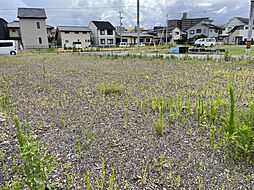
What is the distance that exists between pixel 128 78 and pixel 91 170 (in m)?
3.61

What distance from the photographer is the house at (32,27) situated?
3177 cm

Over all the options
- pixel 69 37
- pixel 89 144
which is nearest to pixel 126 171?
pixel 89 144

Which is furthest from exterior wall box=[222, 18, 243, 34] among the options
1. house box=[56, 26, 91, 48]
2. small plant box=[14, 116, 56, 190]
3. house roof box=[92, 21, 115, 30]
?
small plant box=[14, 116, 56, 190]

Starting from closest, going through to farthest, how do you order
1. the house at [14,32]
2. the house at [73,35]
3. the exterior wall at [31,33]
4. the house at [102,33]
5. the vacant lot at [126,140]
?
the vacant lot at [126,140] → the exterior wall at [31,33] → the house at [14,32] → the house at [73,35] → the house at [102,33]

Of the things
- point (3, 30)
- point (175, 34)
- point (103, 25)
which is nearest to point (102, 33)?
point (103, 25)

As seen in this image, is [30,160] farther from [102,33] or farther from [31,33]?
[102,33]

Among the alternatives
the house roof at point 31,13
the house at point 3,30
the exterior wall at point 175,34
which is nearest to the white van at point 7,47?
the house roof at point 31,13

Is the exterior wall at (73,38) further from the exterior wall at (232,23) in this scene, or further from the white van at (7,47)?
the exterior wall at (232,23)

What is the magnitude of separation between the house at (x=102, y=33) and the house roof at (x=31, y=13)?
12.4 meters

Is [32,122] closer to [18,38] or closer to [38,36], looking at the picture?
[38,36]

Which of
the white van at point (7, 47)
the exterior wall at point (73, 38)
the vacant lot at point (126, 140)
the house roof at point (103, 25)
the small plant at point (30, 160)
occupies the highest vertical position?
the house roof at point (103, 25)

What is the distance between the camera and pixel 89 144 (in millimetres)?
2016

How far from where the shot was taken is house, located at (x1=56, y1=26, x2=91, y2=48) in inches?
1527

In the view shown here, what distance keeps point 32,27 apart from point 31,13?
2.58m
